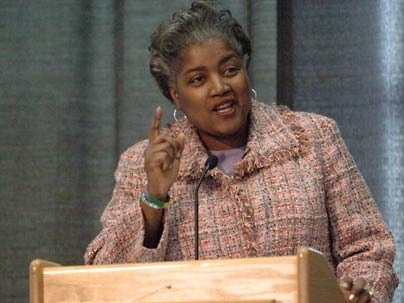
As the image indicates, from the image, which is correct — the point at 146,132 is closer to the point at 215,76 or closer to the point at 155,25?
the point at 155,25

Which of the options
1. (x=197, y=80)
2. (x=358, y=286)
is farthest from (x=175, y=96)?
(x=358, y=286)

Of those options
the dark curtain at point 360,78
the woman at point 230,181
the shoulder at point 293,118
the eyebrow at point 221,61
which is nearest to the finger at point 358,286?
the woman at point 230,181

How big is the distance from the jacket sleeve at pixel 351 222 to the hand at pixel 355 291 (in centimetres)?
18

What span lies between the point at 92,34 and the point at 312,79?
63 cm

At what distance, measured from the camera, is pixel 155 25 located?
2.87m

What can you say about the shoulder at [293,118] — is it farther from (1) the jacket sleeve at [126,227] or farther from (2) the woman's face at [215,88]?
(1) the jacket sleeve at [126,227]

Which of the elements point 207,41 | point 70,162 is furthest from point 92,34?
point 207,41

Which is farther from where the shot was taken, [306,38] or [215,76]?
[306,38]

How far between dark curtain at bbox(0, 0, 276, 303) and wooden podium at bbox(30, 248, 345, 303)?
3.90 ft

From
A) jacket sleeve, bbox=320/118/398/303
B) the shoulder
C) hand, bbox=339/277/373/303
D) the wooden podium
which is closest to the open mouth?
the shoulder

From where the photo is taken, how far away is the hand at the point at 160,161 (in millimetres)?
2020

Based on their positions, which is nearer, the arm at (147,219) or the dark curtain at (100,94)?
the arm at (147,219)

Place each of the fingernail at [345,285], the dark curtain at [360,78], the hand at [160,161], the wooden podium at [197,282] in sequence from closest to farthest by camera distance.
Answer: the wooden podium at [197,282]
the fingernail at [345,285]
the hand at [160,161]
the dark curtain at [360,78]

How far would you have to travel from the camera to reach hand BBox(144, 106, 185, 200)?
202 cm
